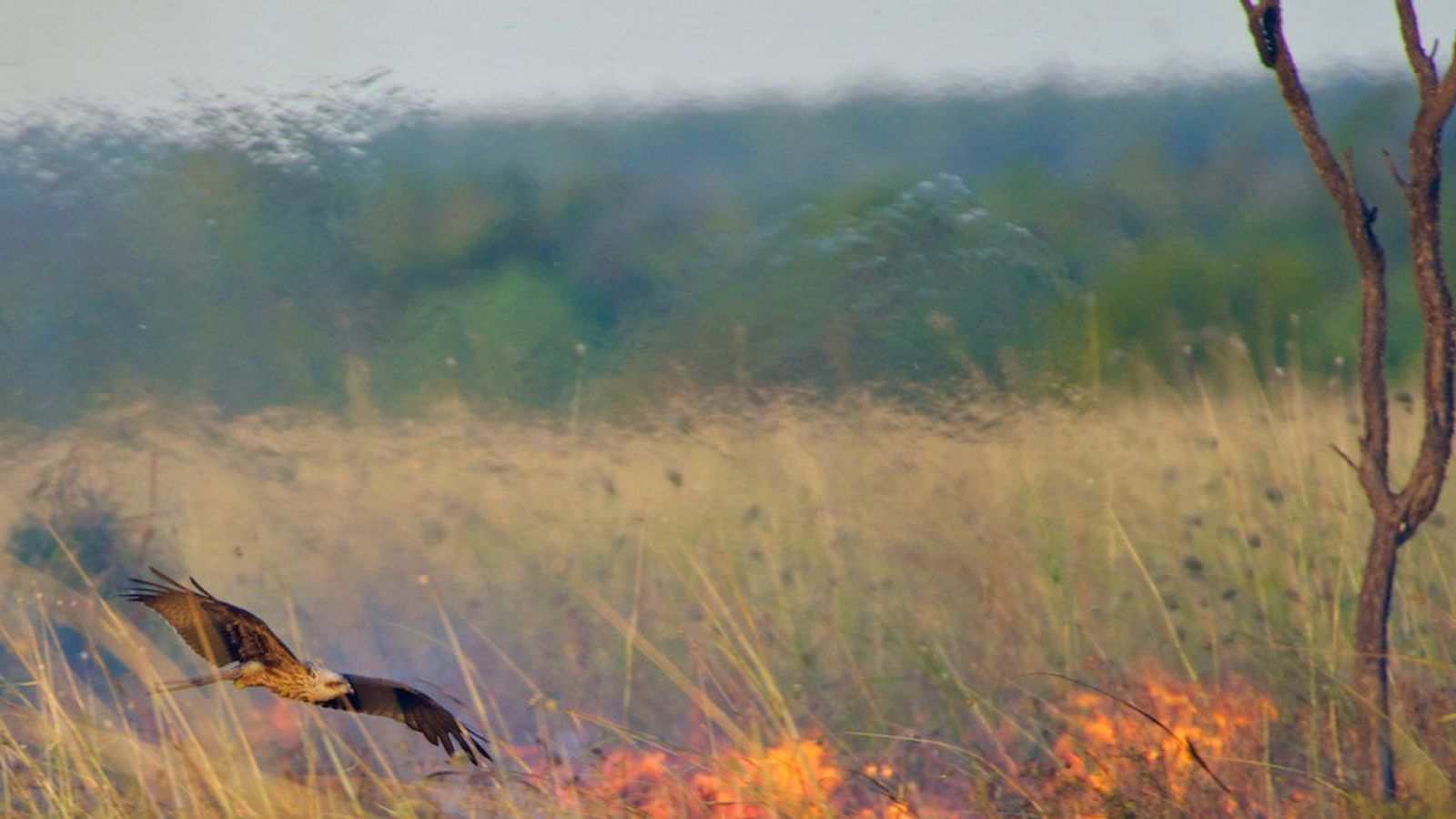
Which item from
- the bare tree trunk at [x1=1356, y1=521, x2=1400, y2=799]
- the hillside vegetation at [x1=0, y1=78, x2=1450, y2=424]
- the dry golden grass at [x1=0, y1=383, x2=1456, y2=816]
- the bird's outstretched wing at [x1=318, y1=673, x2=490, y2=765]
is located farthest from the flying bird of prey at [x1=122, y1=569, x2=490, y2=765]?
the hillside vegetation at [x1=0, y1=78, x2=1450, y2=424]

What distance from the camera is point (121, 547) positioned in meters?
2.81

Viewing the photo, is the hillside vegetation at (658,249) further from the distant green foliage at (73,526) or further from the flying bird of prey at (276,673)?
the flying bird of prey at (276,673)

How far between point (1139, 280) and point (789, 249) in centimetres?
71

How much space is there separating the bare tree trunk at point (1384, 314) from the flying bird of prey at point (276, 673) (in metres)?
1.18

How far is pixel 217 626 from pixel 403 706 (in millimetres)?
211

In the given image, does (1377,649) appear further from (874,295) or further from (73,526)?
(73,526)

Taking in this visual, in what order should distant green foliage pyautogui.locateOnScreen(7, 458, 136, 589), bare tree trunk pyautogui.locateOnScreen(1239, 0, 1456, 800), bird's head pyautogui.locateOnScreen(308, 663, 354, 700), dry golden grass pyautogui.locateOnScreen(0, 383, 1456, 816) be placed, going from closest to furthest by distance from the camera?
bird's head pyautogui.locateOnScreen(308, 663, 354, 700) < bare tree trunk pyautogui.locateOnScreen(1239, 0, 1456, 800) < dry golden grass pyautogui.locateOnScreen(0, 383, 1456, 816) < distant green foliage pyautogui.locateOnScreen(7, 458, 136, 589)

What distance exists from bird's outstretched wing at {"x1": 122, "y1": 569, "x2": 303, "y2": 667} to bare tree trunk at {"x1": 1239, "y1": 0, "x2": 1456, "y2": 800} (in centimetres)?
134

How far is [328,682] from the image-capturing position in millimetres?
1448

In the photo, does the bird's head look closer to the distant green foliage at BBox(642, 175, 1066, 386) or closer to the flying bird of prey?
the flying bird of prey

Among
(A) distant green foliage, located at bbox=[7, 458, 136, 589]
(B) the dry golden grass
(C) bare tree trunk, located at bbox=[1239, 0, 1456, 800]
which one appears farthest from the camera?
(A) distant green foliage, located at bbox=[7, 458, 136, 589]

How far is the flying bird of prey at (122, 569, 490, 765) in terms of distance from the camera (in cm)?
145

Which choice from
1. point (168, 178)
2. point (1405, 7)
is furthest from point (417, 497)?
point (1405, 7)

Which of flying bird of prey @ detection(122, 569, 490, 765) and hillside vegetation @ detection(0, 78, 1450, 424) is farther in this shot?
hillside vegetation @ detection(0, 78, 1450, 424)
